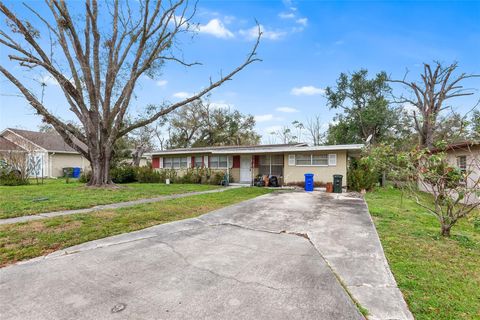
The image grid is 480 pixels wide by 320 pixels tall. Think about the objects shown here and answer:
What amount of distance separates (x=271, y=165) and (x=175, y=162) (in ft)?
25.7

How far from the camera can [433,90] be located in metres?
21.7

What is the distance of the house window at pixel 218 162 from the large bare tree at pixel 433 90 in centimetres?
1594

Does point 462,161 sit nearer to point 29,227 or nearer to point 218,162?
point 218,162

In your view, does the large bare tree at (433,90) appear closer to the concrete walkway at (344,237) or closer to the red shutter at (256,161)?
the red shutter at (256,161)

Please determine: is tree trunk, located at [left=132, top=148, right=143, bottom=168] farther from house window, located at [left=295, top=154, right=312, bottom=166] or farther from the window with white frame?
house window, located at [left=295, top=154, right=312, bottom=166]

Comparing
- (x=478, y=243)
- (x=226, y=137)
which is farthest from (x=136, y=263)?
(x=226, y=137)

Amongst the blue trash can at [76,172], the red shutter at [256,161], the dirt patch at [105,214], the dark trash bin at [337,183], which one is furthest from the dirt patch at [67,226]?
the blue trash can at [76,172]

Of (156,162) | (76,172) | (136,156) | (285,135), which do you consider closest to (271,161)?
(156,162)

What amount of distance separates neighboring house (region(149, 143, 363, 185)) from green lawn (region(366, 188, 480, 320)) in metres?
7.51

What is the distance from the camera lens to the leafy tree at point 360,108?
2320cm

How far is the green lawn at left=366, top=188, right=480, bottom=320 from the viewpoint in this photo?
2549mm

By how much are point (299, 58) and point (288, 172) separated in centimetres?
659

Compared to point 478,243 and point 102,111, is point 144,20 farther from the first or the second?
point 478,243

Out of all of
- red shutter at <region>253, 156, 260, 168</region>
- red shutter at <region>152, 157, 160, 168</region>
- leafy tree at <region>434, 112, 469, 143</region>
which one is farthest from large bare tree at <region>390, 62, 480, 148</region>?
red shutter at <region>152, 157, 160, 168</region>
